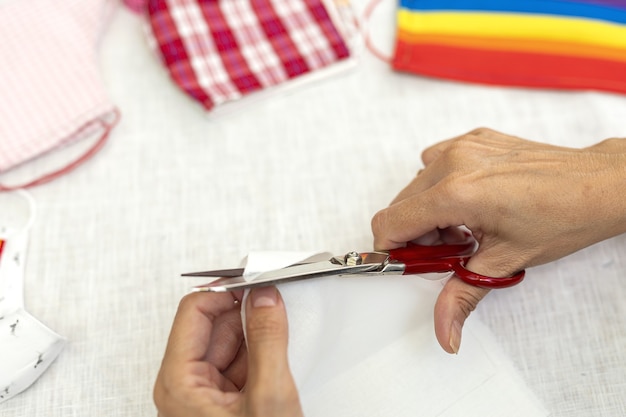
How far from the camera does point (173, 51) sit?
0.98m

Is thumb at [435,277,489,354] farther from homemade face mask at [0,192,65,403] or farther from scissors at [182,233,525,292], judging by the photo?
homemade face mask at [0,192,65,403]

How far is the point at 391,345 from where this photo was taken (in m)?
0.73

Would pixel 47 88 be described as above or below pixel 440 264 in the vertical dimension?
above

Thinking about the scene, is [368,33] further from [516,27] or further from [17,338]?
[17,338]

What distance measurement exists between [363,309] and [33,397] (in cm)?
42

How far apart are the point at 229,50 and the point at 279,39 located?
0.09m

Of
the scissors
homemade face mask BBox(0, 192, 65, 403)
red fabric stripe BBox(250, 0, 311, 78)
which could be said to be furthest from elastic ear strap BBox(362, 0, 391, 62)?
homemade face mask BBox(0, 192, 65, 403)

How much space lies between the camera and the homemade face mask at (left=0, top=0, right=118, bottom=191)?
35.0 inches

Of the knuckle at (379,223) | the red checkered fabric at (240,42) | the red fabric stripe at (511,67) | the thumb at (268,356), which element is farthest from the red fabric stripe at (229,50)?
the thumb at (268,356)

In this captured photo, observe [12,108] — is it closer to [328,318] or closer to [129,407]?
[129,407]

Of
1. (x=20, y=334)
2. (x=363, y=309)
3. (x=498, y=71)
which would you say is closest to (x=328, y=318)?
(x=363, y=309)

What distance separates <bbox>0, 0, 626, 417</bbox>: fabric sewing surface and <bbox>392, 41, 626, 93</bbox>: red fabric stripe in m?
0.02

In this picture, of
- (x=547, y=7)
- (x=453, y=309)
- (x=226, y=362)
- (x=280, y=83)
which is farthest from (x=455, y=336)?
(x=547, y=7)

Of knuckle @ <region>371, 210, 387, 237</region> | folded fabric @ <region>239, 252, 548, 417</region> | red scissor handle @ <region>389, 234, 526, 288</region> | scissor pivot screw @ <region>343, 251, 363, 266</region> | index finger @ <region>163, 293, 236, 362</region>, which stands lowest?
folded fabric @ <region>239, 252, 548, 417</region>
